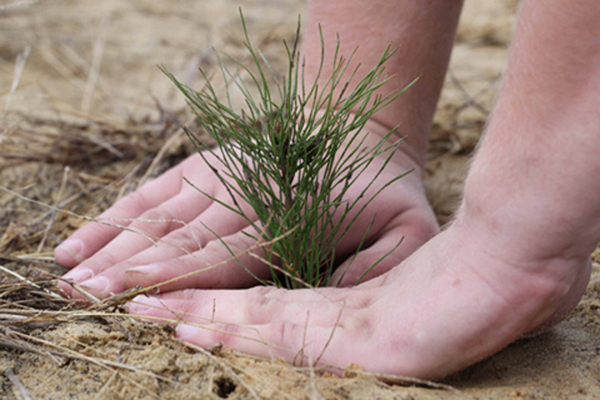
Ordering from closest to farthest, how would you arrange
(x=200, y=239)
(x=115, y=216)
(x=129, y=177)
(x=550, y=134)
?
(x=550, y=134), (x=200, y=239), (x=115, y=216), (x=129, y=177)

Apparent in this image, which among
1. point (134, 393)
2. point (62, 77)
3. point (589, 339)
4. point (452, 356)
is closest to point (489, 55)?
point (62, 77)

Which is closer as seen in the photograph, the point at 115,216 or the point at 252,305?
the point at 252,305

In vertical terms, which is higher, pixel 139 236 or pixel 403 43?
pixel 403 43

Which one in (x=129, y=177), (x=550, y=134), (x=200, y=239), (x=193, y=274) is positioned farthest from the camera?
(x=129, y=177)

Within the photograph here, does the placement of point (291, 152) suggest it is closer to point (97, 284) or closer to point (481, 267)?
point (481, 267)

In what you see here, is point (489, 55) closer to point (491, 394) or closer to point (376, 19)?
point (376, 19)

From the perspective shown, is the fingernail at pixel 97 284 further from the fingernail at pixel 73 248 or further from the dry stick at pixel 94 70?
the dry stick at pixel 94 70

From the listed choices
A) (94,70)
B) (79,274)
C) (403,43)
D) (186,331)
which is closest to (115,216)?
(79,274)
